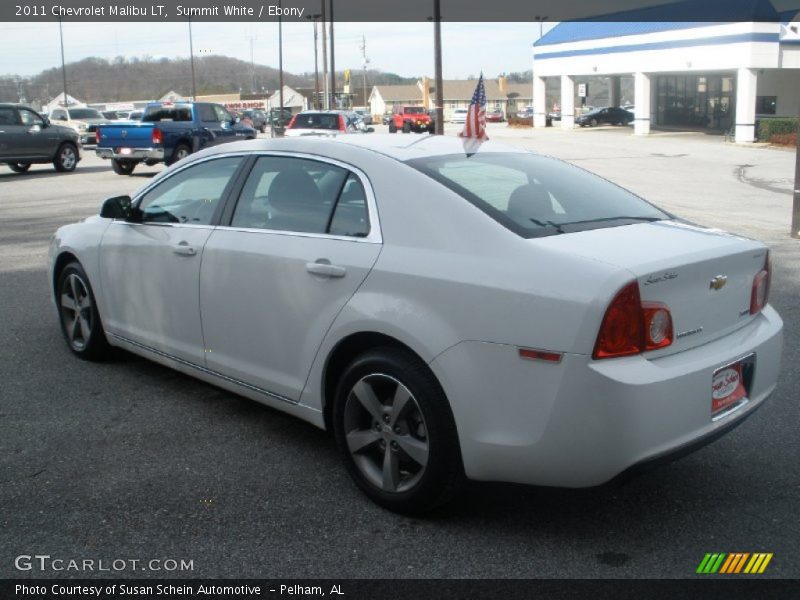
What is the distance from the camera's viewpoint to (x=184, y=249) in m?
4.78

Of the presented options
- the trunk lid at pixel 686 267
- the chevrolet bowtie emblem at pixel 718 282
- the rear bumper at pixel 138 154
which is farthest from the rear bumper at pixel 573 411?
the rear bumper at pixel 138 154

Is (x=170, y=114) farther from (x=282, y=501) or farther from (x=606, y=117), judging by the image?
(x=606, y=117)

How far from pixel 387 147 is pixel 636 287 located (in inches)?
62.9

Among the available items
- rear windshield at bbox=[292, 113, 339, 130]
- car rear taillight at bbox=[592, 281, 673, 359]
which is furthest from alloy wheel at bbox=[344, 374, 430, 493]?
rear windshield at bbox=[292, 113, 339, 130]

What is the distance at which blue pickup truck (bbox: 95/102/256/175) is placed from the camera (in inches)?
866

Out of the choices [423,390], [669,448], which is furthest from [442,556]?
[669,448]

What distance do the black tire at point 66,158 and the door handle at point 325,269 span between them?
22.7m

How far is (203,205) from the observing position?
16.1 feet

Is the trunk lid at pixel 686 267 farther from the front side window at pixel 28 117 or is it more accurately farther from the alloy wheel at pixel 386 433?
the front side window at pixel 28 117

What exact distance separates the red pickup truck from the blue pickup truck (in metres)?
24.8

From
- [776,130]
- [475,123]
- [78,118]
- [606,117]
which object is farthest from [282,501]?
[606,117]

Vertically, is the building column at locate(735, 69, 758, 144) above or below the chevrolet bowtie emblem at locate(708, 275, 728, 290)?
above

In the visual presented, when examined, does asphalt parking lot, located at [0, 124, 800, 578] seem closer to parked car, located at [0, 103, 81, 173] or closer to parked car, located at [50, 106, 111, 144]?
parked car, located at [0, 103, 81, 173]

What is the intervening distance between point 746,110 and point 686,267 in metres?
39.8
